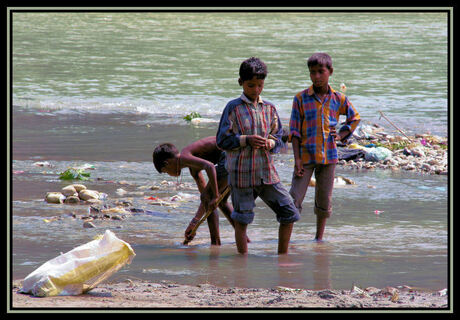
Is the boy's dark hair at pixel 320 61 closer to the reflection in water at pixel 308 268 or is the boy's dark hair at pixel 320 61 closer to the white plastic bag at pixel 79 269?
the reflection in water at pixel 308 268

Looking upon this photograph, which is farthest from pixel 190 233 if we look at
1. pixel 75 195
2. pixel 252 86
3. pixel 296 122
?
pixel 75 195

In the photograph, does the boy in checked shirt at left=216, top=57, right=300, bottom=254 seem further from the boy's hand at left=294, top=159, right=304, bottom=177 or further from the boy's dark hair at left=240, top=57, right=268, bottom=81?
the boy's hand at left=294, top=159, right=304, bottom=177

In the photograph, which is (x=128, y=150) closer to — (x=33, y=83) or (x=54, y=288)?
(x=54, y=288)

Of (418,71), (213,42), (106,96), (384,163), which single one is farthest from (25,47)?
(384,163)

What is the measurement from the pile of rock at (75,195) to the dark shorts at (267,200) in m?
2.33

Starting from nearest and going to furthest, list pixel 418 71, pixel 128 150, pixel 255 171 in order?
pixel 255 171, pixel 128 150, pixel 418 71

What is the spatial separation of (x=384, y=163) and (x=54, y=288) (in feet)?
19.3

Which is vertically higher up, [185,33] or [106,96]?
[185,33]

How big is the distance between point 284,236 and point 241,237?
324mm

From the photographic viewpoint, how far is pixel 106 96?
1549 centimetres

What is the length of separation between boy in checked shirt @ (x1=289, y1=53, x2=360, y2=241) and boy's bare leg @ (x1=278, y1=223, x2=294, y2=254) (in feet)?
1.59

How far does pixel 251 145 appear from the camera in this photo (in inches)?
211

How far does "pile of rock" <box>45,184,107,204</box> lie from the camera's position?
743 cm

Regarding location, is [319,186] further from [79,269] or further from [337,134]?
[79,269]
